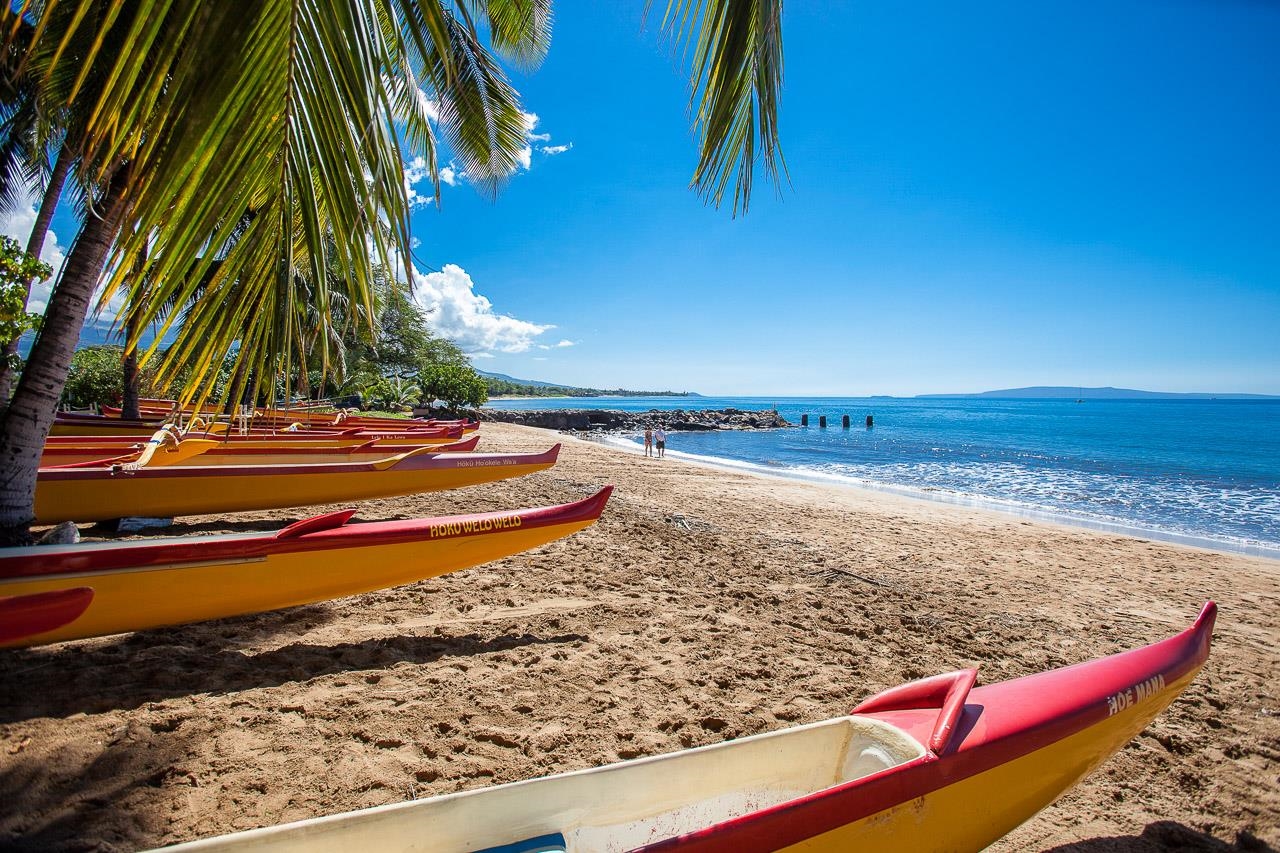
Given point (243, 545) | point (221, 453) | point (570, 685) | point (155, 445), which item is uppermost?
point (155, 445)

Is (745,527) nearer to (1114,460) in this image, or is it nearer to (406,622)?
(406,622)

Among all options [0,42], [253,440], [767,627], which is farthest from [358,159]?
[253,440]

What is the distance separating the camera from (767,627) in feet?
12.4

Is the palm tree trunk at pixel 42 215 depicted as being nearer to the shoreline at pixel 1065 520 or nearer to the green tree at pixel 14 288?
the green tree at pixel 14 288

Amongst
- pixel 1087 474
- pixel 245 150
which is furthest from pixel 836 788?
pixel 1087 474

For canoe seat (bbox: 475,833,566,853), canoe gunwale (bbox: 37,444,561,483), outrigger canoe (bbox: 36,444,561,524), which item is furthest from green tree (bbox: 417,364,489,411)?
canoe seat (bbox: 475,833,566,853)

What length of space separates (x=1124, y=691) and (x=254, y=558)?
408 cm

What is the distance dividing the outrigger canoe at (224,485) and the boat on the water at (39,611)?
183cm

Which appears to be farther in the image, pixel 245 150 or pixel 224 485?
pixel 224 485

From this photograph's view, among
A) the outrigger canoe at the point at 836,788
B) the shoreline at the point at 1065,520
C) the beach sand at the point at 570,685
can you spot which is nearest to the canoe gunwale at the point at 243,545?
the beach sand at the point at 570,685

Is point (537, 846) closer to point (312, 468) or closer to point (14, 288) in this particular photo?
point (14, 288)

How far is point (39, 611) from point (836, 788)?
134 inches

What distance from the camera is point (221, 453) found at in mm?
6199

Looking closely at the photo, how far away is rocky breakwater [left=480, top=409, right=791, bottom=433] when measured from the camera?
136 ft
